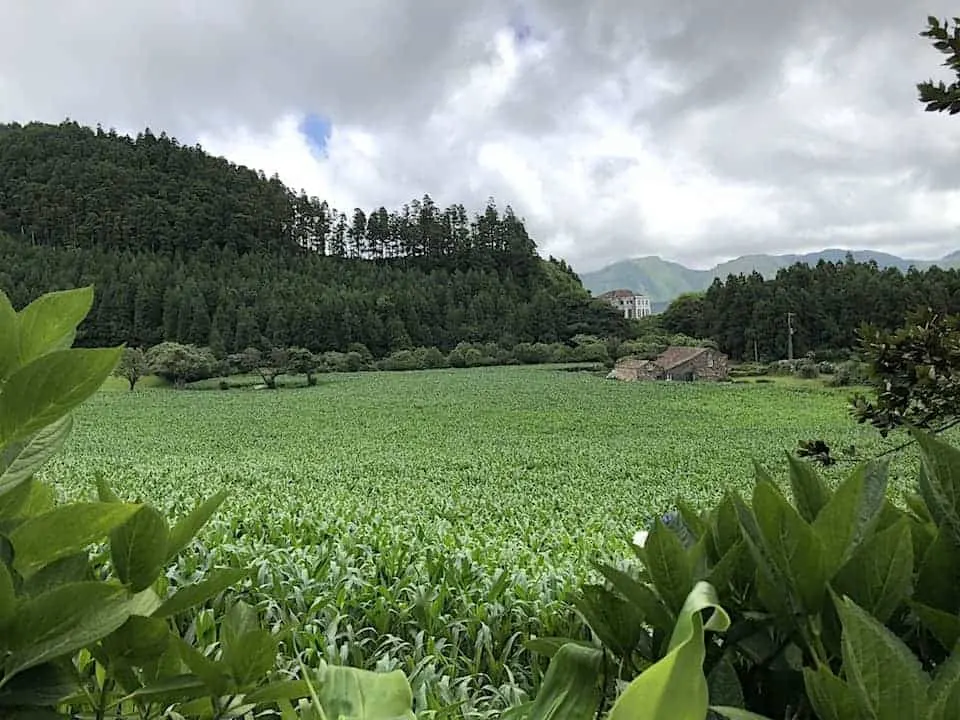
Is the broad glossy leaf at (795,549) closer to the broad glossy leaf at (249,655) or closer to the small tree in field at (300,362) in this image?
the broad glossy leaf at (249,655)

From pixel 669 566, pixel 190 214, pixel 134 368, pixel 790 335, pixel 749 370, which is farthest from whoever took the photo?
pixel 190 214

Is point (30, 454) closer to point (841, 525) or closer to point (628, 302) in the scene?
point (841, 525)

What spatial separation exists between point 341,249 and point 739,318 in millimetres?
17213

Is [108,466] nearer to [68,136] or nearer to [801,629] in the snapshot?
[801,629]

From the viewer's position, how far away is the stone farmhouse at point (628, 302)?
101 feet

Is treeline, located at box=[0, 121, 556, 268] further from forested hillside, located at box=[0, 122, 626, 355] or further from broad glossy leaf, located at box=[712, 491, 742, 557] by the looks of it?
broad glossy leaf, located at box=[712, 491, 742, 557]

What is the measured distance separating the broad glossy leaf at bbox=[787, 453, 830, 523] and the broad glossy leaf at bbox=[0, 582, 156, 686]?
280mm

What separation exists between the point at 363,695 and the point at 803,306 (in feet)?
76.1

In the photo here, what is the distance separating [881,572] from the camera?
0.90 ft

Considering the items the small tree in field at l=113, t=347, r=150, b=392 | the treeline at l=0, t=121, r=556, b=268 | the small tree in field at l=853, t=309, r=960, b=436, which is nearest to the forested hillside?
the treeline at l=0, t=121, r=556, b=268

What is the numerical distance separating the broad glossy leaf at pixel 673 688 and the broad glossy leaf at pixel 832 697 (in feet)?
0.17

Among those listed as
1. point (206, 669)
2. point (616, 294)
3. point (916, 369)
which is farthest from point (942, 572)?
point (616, 294)

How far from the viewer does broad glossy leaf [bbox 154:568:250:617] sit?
11.5 inches

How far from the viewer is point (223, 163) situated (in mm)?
35656
